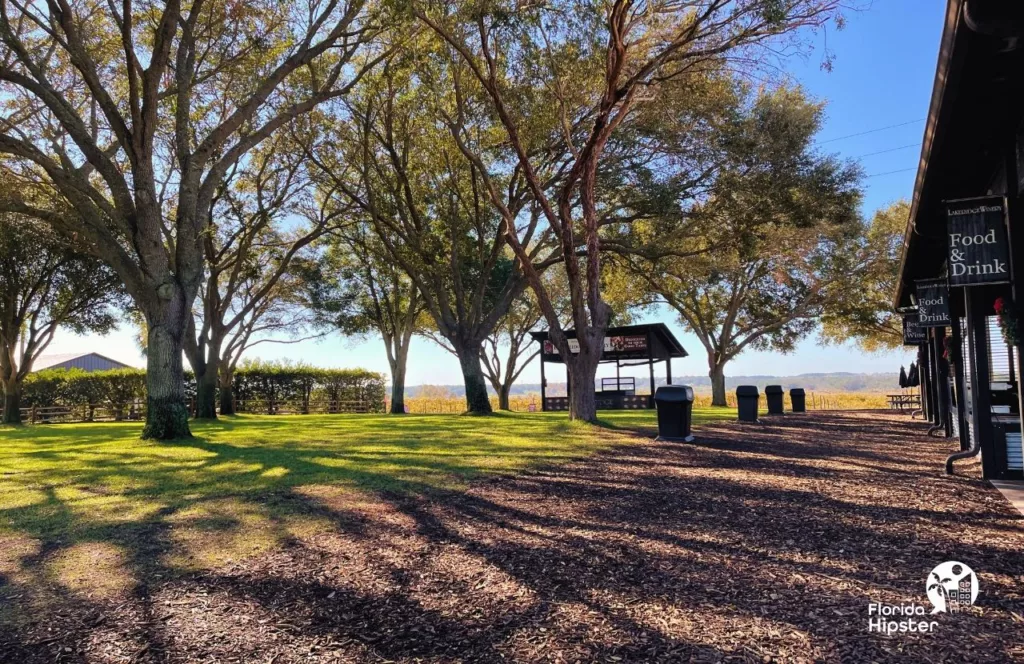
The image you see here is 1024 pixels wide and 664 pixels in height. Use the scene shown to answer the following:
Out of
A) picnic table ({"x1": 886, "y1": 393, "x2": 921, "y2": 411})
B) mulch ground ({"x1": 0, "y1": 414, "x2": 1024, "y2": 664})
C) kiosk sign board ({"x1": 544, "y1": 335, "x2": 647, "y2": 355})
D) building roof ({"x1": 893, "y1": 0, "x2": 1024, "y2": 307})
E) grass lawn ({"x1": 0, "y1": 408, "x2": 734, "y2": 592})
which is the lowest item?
picnic table ({"x1": 886, "y1": 393, "x2": 921, "y2": 411})

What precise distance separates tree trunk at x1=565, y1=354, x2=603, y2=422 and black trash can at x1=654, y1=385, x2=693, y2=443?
282 centimetres

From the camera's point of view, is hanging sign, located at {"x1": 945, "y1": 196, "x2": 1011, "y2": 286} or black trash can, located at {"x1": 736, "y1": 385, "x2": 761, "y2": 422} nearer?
hanging sign, located at {"x1": 945, "y1": 196, "x2": 1011, "y2": 286}

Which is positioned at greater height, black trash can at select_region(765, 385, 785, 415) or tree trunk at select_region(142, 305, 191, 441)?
tree trunk at select_region(142, 305, 191, 441)

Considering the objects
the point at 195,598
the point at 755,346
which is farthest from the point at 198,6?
the point at 755,346

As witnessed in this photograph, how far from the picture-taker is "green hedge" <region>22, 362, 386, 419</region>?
24.8m

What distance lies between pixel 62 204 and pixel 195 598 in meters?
16.7

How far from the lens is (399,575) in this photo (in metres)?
3.57

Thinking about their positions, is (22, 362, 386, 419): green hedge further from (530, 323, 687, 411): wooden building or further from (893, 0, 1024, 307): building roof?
(893, 0, 1024, 307): building roof

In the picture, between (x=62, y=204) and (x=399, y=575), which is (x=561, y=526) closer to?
(x=399, y=575)

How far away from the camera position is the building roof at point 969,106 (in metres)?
3.14

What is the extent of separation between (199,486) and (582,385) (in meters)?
9.22

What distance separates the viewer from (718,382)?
28.6 metres

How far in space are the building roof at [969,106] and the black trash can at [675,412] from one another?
482 cm

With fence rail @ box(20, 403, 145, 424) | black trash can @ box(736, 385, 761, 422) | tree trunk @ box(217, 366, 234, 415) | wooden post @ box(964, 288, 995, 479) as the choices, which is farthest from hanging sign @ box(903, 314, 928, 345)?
fence rail @ box(20, 403, 145, 424)
